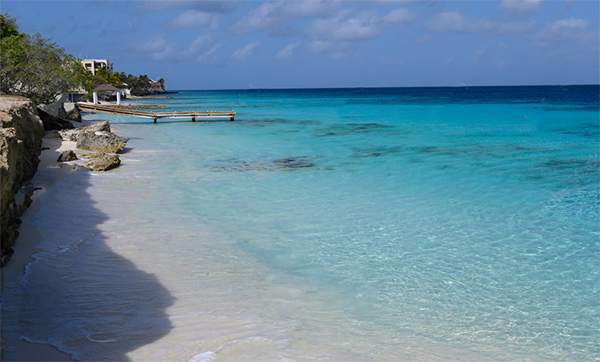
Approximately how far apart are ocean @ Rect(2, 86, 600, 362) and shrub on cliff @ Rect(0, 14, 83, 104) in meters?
9.78

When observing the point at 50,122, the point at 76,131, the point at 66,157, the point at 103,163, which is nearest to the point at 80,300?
the point at 103,163

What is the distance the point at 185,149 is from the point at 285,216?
35.7 ft

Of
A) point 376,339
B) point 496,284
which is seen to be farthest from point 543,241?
point 376,339

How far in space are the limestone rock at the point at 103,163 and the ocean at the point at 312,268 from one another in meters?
0.63

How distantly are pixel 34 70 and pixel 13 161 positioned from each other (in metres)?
17.2

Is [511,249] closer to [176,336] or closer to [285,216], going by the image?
[285,216]

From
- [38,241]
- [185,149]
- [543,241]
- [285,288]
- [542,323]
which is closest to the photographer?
[542,323]

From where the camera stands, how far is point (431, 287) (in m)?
6.25

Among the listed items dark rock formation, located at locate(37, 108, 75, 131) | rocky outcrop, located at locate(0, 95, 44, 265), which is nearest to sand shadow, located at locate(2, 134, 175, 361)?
rocky outcrop, located at locate(0, 95, 44, 265)

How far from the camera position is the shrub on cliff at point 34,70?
1942 centimetres

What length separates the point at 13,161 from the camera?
231 inches

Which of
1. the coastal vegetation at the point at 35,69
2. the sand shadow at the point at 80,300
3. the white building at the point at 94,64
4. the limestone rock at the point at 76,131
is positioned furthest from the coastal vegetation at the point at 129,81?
the sand shadow at the point at 80,300

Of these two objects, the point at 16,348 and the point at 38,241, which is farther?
the point at 38,241

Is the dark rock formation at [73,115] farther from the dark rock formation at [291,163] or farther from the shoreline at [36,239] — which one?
the dark rock formation at [291,163]
